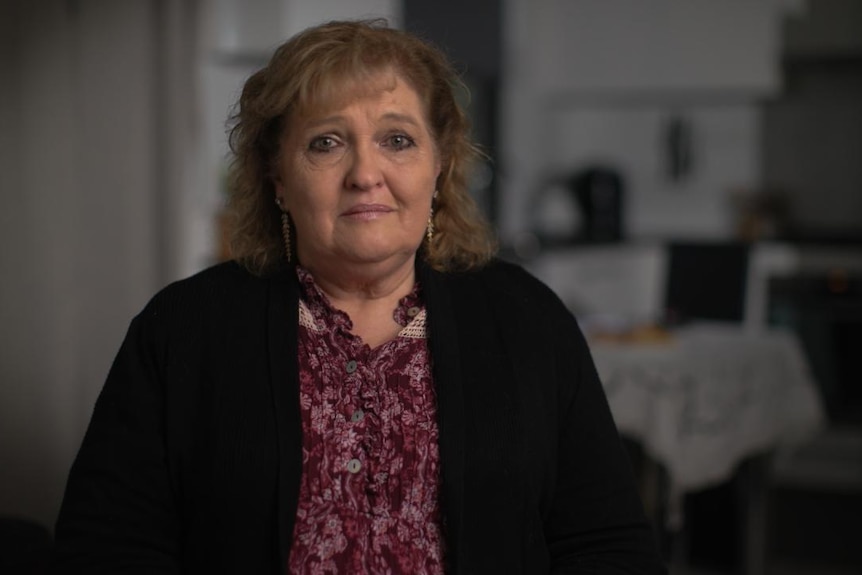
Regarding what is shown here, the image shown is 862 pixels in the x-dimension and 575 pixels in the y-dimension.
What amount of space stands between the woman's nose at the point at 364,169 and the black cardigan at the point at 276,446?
187mm

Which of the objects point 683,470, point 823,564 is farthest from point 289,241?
point 823,564

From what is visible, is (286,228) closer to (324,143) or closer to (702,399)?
(324,143)

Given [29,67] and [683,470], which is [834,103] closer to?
[683,470]

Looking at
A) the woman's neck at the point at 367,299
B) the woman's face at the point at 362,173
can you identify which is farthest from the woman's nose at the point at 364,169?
the woman's neck at the point at 367,299

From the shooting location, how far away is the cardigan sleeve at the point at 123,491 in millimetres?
1258

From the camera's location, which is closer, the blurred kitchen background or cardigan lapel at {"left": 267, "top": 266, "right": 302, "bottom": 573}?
cardigan lapel at {"left": 267, "top": 266, "right": 302, "bottom": 573}

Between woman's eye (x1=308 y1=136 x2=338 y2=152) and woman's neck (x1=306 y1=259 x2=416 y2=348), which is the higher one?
woman's eye (x1=308 y1=136 x2=338 y2=152)

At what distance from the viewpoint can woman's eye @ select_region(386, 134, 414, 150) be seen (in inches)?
51.4

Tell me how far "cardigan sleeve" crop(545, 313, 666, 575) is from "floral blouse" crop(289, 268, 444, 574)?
0.19 meters

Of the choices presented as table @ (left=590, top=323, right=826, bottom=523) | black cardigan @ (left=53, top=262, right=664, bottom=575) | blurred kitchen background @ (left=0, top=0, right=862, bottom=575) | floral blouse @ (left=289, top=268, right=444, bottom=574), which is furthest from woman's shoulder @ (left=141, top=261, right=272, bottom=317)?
table @ (left=590, top=323, right=826, bottom=523)

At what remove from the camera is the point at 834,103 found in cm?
528

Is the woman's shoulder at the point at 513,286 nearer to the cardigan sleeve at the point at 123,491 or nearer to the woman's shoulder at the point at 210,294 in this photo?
the woman's shoulder at the point at 210,294

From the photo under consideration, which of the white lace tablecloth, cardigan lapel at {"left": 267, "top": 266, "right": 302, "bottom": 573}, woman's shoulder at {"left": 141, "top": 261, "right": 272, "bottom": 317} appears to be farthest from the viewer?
the white lace tablecloth

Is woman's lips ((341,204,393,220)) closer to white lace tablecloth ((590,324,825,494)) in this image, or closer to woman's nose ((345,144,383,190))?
woman's nose ((345,144,383,190))
